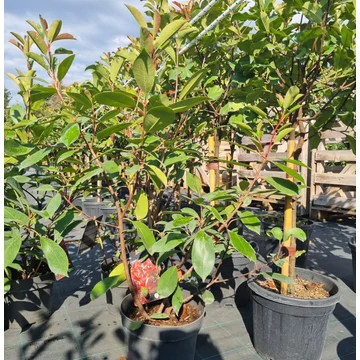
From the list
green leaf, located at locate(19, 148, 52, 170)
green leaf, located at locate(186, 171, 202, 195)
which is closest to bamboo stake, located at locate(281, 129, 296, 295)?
green leaf, located at locate(186, 171, 202, 195)

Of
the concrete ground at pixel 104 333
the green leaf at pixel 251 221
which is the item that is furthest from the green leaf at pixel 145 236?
the concrete ground at pixel 104 333

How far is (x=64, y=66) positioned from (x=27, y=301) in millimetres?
1423

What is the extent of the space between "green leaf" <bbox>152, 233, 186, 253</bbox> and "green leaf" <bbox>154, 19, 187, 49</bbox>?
25.5 inches

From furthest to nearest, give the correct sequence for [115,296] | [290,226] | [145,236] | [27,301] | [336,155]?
[336,155]
[115,296]
[27,301]
[290,226]
[145,236]

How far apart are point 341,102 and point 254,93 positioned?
489 mm

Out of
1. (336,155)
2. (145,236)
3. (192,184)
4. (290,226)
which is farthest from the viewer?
(336,155)

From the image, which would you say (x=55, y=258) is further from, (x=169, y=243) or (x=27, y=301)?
(x=27, y=301)

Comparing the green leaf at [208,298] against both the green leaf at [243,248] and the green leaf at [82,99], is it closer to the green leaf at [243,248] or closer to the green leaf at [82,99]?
the green leaf at [243,248]

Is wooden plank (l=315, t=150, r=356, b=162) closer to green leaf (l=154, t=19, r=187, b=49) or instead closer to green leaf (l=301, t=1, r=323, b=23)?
green leaf (l=301, t=1, r=323, b=23)

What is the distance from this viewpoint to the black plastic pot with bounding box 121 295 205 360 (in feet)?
4.31

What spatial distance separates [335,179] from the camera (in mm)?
4941

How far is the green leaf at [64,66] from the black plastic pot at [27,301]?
122 cm

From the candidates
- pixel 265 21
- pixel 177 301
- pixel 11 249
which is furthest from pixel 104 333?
pixel 265 21

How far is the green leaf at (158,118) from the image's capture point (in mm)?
950
